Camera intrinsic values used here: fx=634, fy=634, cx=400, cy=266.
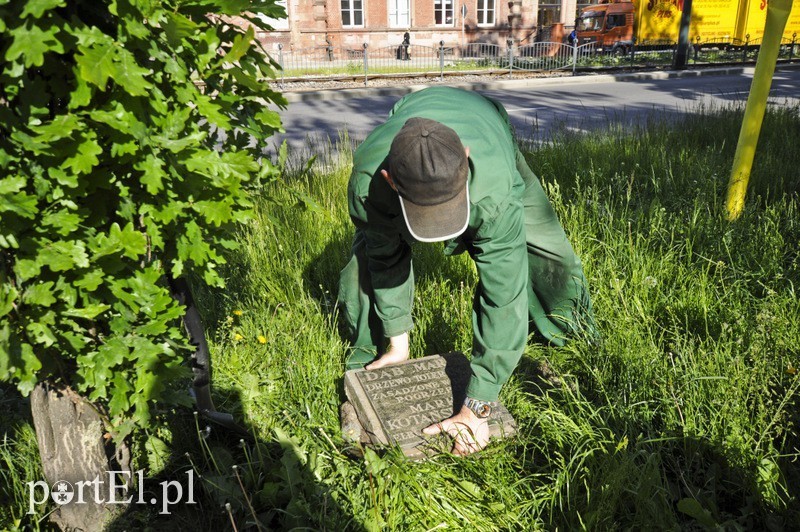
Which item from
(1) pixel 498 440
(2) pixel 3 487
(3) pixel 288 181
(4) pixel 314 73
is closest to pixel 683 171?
(3) pixel 288 181

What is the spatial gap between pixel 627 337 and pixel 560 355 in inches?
16.5

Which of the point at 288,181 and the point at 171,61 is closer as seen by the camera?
the point at 171,61

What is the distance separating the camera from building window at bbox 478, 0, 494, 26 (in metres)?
31.5

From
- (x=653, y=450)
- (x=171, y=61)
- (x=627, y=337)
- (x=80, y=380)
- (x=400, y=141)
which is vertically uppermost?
(x=171, y=61)

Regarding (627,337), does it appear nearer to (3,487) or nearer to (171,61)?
(171,61)

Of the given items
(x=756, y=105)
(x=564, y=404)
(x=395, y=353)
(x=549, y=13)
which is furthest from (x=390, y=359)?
(x=549, y=13)

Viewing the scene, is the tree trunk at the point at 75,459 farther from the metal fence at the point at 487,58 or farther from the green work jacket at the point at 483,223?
the metal fence at the point at 487,58

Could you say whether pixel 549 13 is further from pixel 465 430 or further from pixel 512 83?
pixel 465 430

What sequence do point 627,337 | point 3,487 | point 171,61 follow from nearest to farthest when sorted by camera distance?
point 171,61
point 3,487
point 627,337

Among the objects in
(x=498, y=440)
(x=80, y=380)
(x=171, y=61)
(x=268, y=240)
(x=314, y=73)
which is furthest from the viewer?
(x=314, y=73)

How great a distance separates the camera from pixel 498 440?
260 centimetres

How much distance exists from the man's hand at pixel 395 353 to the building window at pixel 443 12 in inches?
1174

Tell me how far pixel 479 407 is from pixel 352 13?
29.3 metres

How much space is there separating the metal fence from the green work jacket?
15.6m
